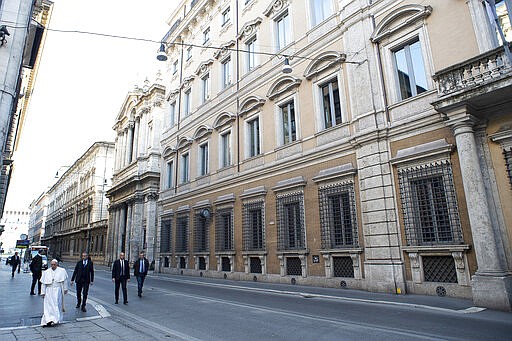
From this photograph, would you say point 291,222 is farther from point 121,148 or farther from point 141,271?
point 121,148

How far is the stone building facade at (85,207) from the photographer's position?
48.8 m

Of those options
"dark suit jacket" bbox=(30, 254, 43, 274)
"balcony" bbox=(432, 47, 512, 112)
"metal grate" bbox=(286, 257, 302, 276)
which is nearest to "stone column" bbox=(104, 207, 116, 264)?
"dark suit jacket" bbox=(30, 254, 43, 274)

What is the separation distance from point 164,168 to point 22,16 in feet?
60.9

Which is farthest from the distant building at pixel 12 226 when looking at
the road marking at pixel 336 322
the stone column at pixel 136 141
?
the road marking at pixel 336 322

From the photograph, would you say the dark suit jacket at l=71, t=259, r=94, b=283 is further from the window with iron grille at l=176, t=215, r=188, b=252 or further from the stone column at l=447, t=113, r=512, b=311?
the window with iron grille at l=176, t=215, r=188, b=252

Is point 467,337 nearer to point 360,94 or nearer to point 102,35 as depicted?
point 360,94

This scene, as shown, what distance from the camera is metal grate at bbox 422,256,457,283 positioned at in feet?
33.9

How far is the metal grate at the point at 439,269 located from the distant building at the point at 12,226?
133 meters

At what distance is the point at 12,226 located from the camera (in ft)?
385

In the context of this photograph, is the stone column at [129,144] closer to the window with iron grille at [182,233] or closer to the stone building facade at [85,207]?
the stone building facade at [85,207]

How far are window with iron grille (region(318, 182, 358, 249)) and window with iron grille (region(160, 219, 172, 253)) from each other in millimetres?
15481

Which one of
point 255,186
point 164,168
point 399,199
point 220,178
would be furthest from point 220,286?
point 164,168

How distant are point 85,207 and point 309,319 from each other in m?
54.8

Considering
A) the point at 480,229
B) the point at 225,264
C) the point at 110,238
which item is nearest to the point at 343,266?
the point at 480,229
